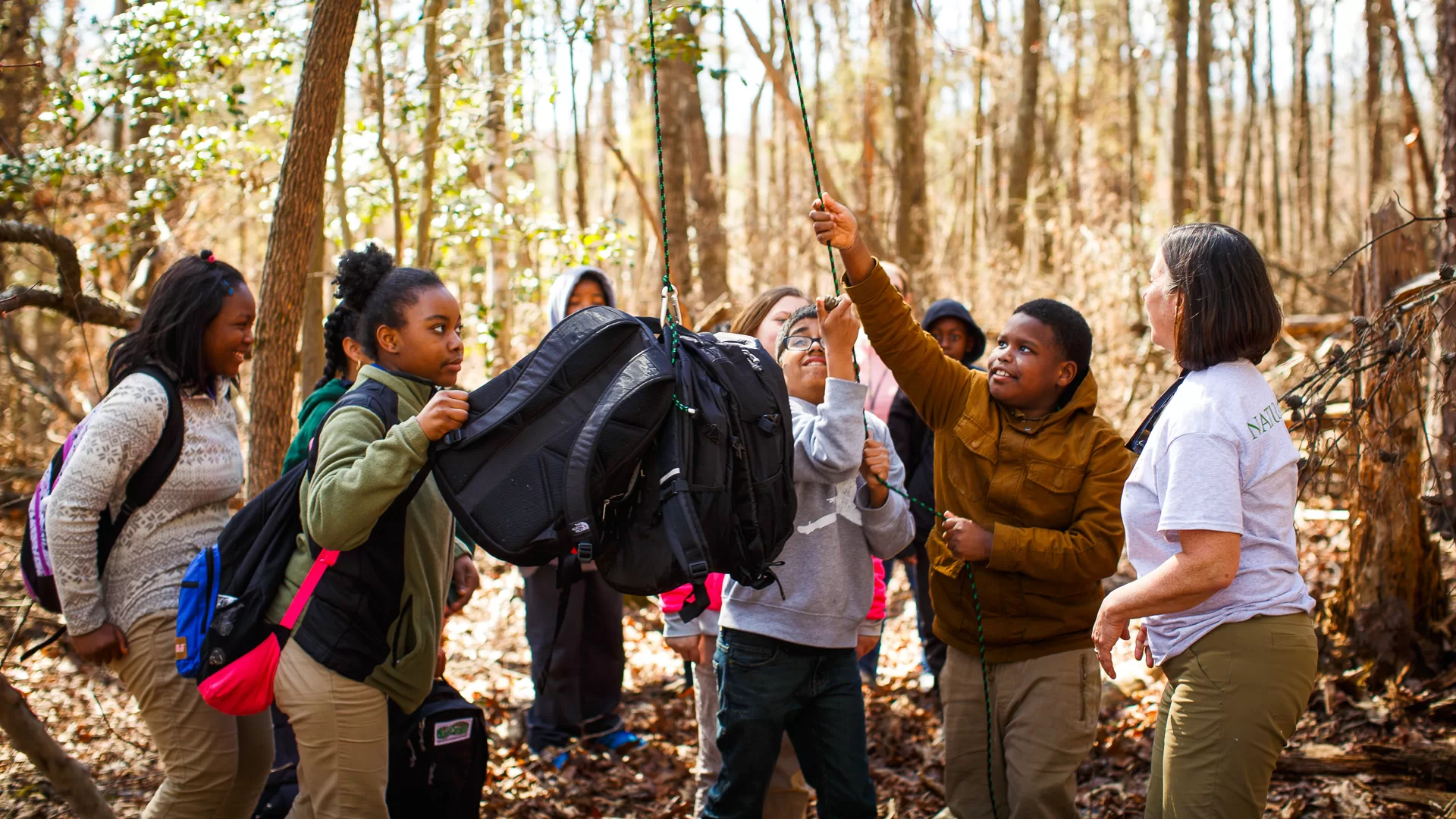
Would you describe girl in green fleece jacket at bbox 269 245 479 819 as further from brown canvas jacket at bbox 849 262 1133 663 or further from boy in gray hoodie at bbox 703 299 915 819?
brown canvas jacket at bbox 849 262 1133 663

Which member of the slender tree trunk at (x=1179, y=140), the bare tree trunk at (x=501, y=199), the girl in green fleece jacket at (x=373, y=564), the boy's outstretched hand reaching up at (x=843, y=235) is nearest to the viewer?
the girl in green fleece jacket at (x=373, y=564)

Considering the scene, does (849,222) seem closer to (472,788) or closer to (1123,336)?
(472,788)

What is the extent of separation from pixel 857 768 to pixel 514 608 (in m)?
4.29

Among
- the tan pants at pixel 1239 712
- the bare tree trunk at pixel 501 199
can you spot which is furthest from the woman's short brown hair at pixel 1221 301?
the bare tree trunk at pixel 501 199

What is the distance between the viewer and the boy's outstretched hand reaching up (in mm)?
3031

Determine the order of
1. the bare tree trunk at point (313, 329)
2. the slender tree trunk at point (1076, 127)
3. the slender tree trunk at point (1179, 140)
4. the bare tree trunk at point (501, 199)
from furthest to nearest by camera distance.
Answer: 1. the slender tree trunk at point (1179, 140)
2. the slender tree trunk at point (1076, 127)
3. the bare tree trunk at point (501, 199)
4. the bare tree trunk at point (313, 329)

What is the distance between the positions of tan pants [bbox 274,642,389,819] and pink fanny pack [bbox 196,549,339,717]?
0.03m

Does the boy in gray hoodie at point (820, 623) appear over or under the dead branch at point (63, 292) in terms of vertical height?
under

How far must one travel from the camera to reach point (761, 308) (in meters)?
3.98

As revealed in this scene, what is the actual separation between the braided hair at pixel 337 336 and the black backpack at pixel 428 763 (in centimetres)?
112

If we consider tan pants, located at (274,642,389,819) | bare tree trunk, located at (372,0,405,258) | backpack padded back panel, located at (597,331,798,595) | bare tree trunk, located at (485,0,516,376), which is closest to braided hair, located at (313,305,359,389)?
tan pants, located at (274,642,389,819)

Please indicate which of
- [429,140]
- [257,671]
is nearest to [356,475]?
[257,671]

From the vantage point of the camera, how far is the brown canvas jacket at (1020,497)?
321 centimetres

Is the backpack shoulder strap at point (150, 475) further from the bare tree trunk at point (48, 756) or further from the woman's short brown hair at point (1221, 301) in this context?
the woman's short brown hair at point (1221, 301)
